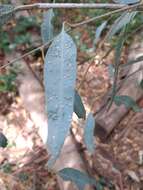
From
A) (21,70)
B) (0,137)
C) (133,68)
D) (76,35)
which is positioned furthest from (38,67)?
(0,137)

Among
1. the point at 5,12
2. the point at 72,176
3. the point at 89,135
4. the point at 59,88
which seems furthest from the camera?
the point at 72,176

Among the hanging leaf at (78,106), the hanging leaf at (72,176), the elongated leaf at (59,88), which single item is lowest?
the hanging leaf at (72,176)

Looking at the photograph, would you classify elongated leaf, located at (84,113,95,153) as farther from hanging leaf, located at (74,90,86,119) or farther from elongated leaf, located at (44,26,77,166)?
elongated leaf, located at (44,26,77,166)

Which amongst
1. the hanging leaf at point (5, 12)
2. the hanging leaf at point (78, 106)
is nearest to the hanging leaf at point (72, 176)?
the hanging leaf at point (78, 106)

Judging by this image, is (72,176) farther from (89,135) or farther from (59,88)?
(59,88)

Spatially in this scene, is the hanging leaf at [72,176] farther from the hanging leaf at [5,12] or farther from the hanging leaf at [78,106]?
the hanging leaf at [5,12]

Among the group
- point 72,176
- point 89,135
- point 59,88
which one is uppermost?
point 59,88

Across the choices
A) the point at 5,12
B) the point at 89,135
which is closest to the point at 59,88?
the point at 5,12

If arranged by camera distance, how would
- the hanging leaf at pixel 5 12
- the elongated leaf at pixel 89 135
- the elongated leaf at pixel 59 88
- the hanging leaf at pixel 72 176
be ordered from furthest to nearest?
the hanging leaf at pixel 72 176 < the elongated leaf at pixel 89 135 < the hanging leaf at pixel 5 12 < the elongated leaf at pixel 59 88

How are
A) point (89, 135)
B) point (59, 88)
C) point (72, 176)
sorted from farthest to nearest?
1. point (72, 176)
2. point (89, 135)
3. point (59, 88)
